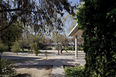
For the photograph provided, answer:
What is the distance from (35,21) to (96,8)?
A: 170 inches

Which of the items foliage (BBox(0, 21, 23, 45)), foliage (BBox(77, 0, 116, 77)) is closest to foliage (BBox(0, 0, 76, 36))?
foliage (BBox(0, 21, 23, 45))

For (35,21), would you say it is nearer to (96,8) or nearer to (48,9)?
(48,9)

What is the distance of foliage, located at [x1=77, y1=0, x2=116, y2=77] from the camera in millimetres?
2412

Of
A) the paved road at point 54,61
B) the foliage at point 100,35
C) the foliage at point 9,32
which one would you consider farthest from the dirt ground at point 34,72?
the foliage at point 100,35

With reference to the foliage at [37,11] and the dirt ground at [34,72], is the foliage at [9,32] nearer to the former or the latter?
the foliage at [37,11]

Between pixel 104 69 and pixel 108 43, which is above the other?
pixel 108 43

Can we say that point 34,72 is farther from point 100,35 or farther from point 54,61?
point 100,35

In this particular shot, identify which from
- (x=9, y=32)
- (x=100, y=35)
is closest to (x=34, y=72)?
(x=9, y=32)

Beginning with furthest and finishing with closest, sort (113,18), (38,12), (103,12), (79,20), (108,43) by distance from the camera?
1. (38,12)
2. (79,20)
3. (103,12)
4. (108,43)
5. (113,18)

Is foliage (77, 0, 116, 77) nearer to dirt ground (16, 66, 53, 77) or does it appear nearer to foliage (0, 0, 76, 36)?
foliage (0, 0, 76, 36)

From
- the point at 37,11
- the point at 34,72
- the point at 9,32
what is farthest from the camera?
the point at 9,32

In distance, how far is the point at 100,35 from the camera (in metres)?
2.70

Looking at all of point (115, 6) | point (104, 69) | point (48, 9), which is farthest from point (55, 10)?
point (104, 69)

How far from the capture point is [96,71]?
112 inches
